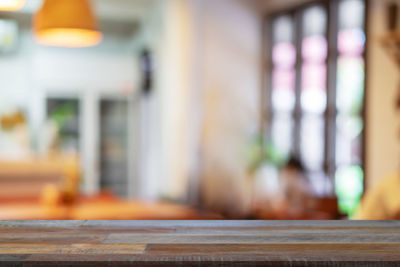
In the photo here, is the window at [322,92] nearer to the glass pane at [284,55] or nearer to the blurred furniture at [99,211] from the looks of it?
the glass pane at [284,55]

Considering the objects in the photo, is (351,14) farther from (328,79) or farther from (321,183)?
(321,183)

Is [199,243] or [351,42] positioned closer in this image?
[199,243]

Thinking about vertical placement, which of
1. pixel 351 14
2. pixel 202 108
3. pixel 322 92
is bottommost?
pixel 202 108

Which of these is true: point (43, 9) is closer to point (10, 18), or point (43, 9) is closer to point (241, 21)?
point (241, 21)

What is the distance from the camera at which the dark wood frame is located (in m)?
5.91

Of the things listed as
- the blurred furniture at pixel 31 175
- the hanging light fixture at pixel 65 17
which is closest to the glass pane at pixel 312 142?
the blurred furniture at pixel 31 175

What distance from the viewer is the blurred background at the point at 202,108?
529 cm

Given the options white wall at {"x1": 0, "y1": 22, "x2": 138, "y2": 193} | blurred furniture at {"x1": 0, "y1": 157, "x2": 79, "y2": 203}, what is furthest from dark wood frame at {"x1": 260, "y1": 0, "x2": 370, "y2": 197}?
white wall at {"x1": 0, "y1": 22, "x2": 138, "y2": 193}

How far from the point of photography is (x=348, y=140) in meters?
6.32

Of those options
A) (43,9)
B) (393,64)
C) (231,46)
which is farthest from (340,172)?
(43,9)

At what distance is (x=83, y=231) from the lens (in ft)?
3.40

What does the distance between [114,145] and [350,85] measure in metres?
6.46

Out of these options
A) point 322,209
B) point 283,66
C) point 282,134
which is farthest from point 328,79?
point 322,209

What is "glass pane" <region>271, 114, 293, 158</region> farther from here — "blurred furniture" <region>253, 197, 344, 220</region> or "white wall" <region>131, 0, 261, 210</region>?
"blurred furniture" <region>253, 197, 344, 220</region>
